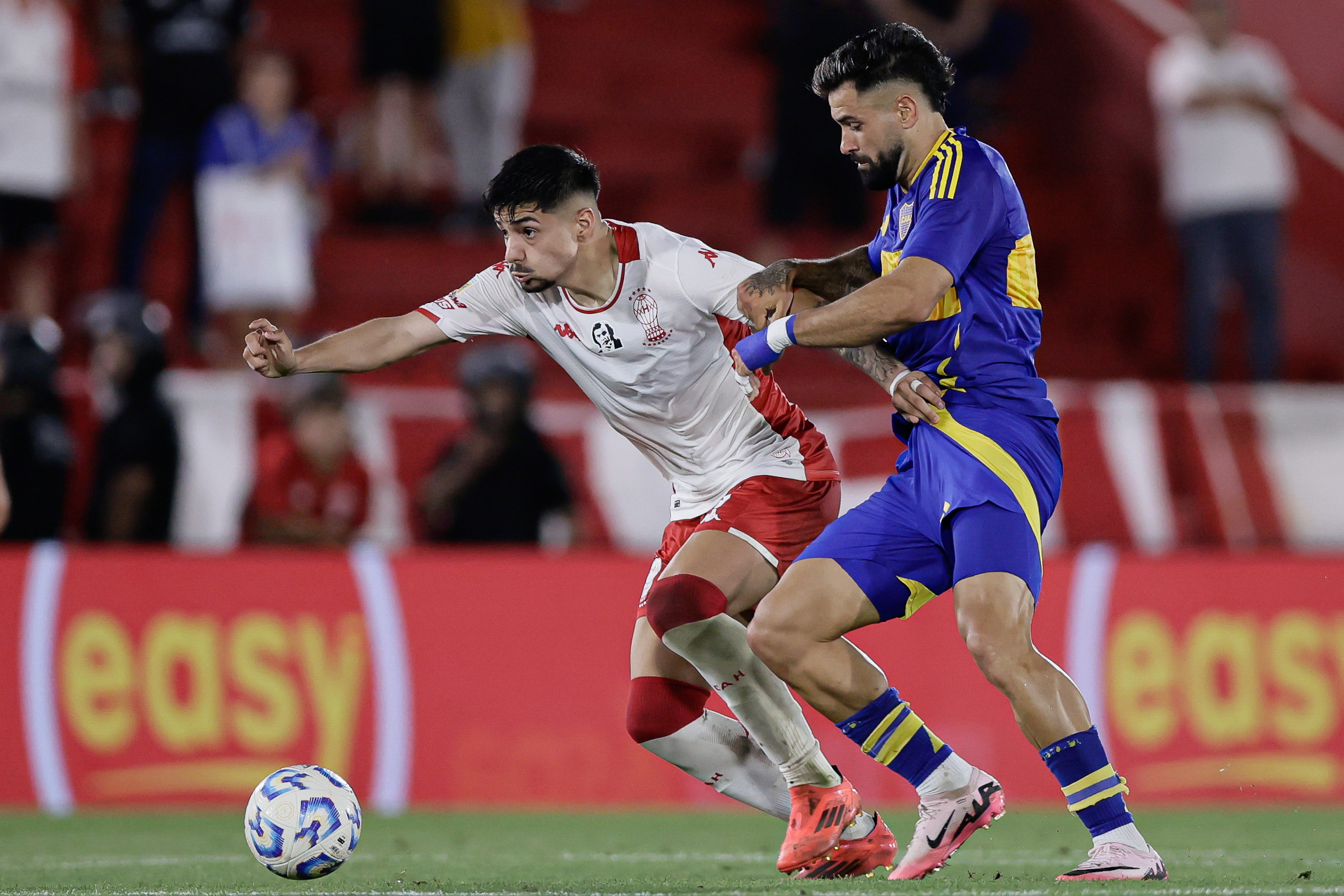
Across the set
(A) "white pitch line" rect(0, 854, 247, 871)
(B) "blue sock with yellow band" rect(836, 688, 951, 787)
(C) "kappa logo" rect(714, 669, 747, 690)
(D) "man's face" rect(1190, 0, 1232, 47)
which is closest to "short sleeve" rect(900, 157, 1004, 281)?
(B) "blue sock with yellow band" rect(836, 688, 951, 787)

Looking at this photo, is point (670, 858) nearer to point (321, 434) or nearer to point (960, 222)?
point (960, 222)

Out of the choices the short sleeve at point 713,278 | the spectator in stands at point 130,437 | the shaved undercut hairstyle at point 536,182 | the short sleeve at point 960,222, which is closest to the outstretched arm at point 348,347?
the shaved undercut hairstyle at point 536,182

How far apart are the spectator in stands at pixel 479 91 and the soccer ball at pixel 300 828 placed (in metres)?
7.82

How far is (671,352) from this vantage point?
6.05 m

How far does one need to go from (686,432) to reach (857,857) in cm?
146

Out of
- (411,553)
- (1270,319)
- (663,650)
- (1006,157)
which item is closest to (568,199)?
(663,650)

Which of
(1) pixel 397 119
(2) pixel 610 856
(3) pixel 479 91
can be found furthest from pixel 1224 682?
(1) pixel 397 119

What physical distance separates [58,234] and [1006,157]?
7.71m

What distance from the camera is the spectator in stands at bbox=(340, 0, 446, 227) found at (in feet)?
42.2

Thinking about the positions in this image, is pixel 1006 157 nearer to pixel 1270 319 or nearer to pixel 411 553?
pixel 1270 319

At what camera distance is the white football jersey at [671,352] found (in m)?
6.02

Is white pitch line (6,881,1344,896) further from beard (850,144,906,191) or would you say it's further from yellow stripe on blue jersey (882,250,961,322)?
beard (850,144,906,191)

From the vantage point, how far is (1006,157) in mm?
15773

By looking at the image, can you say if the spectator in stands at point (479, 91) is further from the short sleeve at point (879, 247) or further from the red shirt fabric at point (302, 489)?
the short sleeve at point (879, 247)
